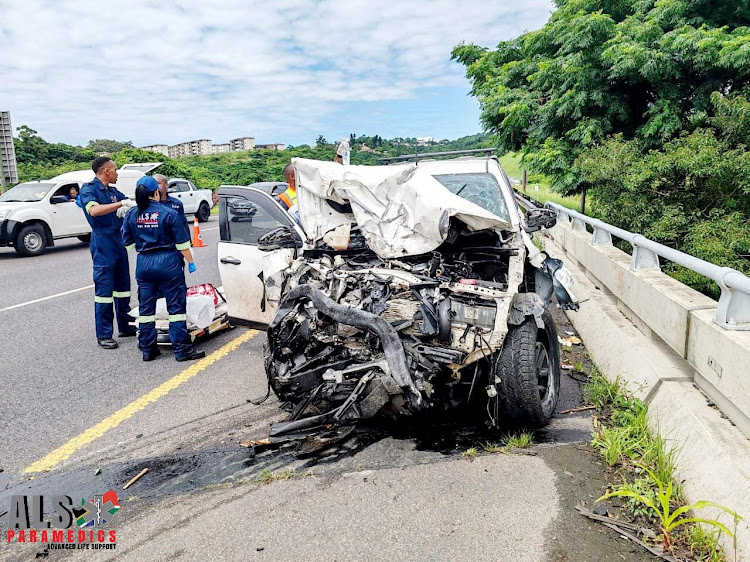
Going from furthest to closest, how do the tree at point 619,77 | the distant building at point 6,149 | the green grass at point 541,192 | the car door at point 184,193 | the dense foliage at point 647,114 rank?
the car door at point 184,193
the distant building at point 6,149
the green grass at point 541,192
the tree at point 619,77
the dense foliage at point 647,114

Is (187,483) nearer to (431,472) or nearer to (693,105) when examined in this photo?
(431,472)

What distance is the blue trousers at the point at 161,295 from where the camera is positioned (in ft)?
18.5

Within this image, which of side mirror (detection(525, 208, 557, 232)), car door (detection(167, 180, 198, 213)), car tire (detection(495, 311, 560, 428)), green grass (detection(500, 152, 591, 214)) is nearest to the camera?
car tire (detection(495, 311, 560, 428))

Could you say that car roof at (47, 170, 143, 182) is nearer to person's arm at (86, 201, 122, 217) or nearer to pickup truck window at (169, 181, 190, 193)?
pickup truck window at (169, 181, 190, 193)

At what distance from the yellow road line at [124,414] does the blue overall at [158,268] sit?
0.32 m

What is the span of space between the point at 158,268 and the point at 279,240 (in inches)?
51.8

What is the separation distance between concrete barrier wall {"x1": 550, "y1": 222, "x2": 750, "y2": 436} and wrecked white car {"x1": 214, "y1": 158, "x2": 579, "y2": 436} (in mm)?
645

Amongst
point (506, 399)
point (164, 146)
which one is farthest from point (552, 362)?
point (164, 146)

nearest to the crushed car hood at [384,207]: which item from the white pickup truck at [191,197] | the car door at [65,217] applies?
the car door at [65,217]

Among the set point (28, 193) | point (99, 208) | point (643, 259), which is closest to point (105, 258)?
point (99, 208)

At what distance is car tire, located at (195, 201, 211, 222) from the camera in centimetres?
2211

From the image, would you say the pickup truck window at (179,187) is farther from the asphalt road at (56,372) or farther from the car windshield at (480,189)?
the car windshield at (480,189)

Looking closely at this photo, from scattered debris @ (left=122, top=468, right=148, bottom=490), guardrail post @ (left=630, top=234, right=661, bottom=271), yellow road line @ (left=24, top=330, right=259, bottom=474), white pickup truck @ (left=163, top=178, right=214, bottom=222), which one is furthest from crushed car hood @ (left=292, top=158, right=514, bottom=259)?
white pickup truck @ (left=163, top=178, right=214, bottom=222)

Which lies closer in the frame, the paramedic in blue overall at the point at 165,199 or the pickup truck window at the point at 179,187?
the paramedic in blue overall at the point at 165,199
